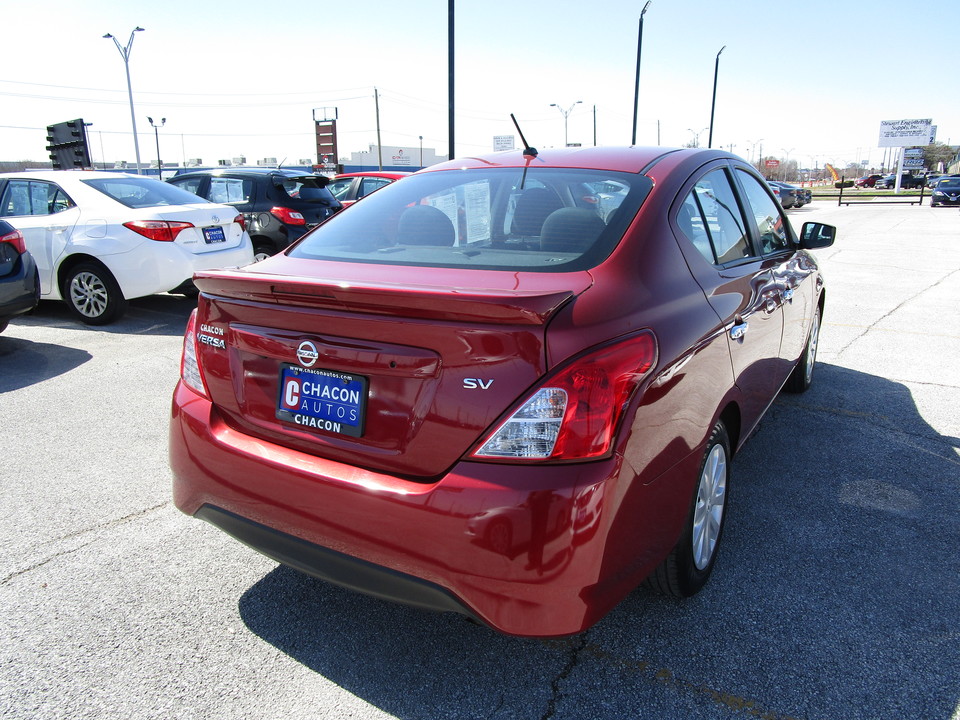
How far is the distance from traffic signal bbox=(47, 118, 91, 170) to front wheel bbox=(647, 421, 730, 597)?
55.0 ft

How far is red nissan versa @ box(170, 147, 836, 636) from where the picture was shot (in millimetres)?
1826

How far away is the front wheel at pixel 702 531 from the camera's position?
7.95 feet

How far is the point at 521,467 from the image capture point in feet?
5.98

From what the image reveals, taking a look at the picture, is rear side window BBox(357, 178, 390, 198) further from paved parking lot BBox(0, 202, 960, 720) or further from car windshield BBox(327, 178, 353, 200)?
paved parking lot BBox(0, 202, 960, 720)

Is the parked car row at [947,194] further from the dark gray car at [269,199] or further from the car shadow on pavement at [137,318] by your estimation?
the car shadow on pavement at [137,318]

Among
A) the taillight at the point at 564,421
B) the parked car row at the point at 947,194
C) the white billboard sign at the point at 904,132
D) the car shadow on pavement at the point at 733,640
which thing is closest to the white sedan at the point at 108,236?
the car shadow on pavement at the point at 733,640

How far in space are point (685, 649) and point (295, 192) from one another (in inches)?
342

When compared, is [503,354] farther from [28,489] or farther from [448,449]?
[28,489]

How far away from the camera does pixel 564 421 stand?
5.95 feet

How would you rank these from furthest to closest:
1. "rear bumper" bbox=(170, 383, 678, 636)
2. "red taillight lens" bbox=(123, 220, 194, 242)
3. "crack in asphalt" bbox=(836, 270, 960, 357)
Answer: "red taillight lens" bbox=(123, 220, 194, 242)
"crack in asphalt" bbox=(836, 270, 960, 357)
"rear bumper" bbox=(170, 383, 678, 636)

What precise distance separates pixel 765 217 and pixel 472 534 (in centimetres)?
284

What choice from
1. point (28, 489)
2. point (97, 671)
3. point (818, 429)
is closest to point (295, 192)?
point (28, 489)

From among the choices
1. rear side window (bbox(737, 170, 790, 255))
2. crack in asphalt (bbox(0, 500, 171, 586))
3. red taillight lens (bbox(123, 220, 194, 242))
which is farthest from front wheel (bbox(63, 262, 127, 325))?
rear side window (bbox(737, 170, 790, 255))

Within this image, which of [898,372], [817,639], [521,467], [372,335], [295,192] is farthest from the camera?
[295,192]
